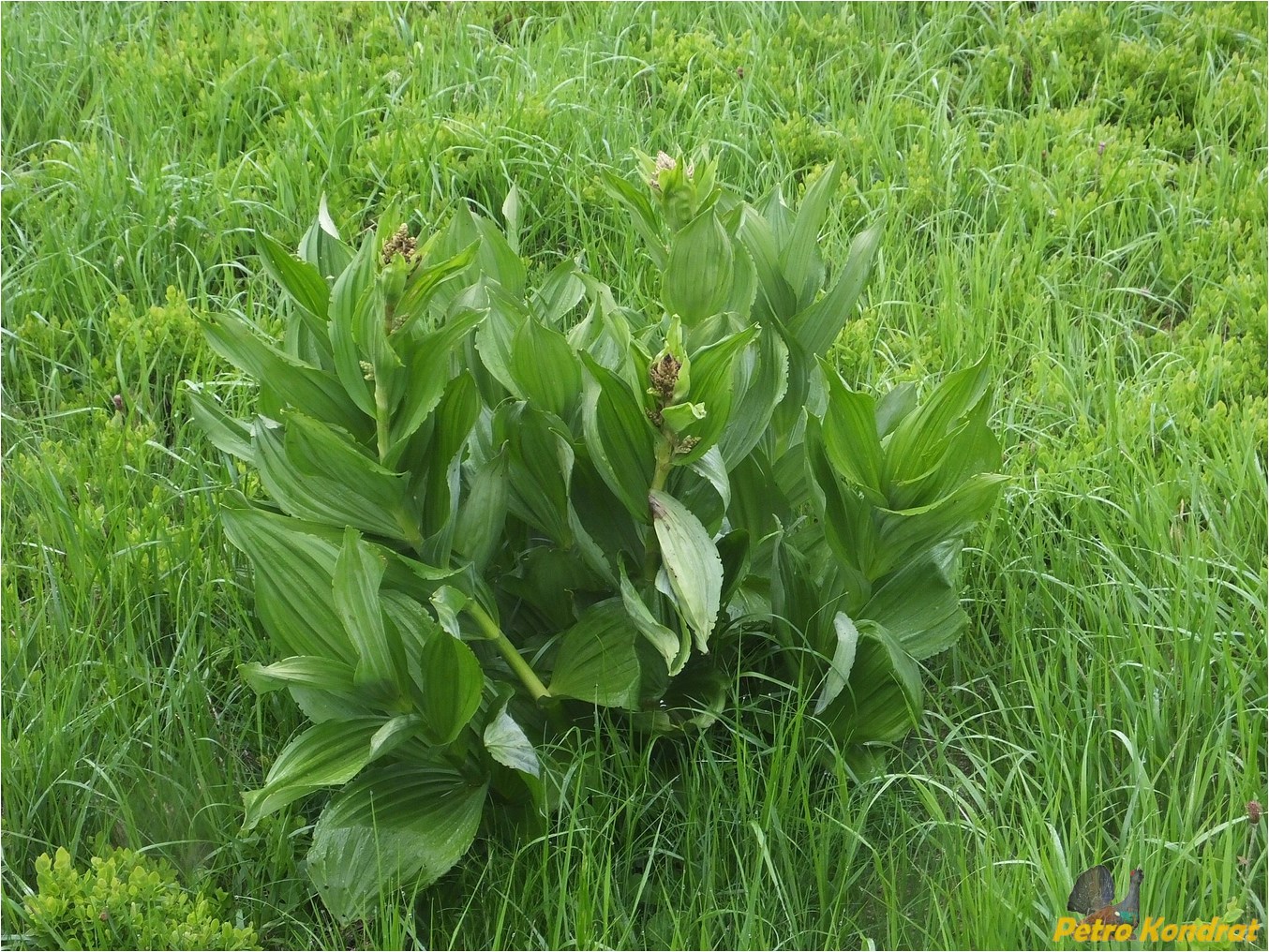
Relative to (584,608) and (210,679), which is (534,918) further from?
(210,679)

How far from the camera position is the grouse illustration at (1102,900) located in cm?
190

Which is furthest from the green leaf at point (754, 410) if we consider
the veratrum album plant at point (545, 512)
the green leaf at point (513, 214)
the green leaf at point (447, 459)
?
the green leaf at point (513, 214)

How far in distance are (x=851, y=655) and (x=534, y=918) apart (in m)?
0.71

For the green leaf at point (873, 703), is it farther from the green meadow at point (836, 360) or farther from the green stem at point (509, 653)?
the green stem at point (509, 653)

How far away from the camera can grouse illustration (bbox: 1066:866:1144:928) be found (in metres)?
1.90

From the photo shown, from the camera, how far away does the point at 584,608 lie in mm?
2324

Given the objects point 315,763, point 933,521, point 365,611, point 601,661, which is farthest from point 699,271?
point 315,763

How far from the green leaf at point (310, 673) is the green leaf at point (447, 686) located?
13cm

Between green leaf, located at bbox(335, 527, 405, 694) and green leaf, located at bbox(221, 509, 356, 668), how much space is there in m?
0.08

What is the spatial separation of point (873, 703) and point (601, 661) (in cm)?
54

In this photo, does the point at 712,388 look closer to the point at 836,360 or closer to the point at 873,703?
the point at 873,703

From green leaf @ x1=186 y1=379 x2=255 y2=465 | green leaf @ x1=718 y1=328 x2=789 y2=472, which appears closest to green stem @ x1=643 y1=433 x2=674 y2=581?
green leaf @ x1=718 y1=328 x2=789 y2=472

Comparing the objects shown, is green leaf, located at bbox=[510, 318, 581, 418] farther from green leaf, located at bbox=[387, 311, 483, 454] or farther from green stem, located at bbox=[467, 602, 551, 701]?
green stem, located at bbox=[467, 602, 551, 701]

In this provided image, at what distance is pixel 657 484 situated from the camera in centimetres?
208
